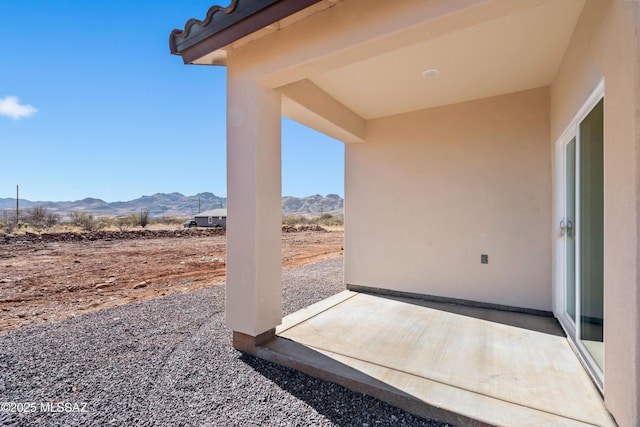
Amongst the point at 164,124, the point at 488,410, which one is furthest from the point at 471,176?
the point at 164,124

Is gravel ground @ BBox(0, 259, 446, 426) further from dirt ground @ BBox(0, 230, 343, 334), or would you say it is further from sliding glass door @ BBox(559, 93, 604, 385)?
sliding glass door @ BBox(559, 93, 604, 385)

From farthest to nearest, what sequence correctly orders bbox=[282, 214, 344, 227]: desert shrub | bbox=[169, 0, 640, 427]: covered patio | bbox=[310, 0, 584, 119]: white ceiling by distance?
bbox=[282, 214, 344, 227]: desert shrub → bbox=[310, 0, 584, 119]: white ceiling → bbox=[169, 0, 640, 427]: covered patio

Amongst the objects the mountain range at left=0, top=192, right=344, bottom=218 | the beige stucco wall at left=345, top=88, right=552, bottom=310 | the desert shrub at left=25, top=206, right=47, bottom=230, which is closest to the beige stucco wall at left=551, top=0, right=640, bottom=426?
the beige stucco wall at left=345, top=88, right=552, bottom=310

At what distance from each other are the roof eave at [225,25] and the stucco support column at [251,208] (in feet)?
1.17

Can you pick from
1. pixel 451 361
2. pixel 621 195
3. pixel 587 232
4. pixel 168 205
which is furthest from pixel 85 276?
pixel 168 205

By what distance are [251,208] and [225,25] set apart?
152 centimetres

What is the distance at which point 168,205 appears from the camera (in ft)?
351

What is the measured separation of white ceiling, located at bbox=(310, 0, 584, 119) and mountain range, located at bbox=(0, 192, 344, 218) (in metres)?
72.9

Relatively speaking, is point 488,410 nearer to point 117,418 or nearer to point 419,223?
point 117,418

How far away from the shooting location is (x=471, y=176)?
12.4 feet

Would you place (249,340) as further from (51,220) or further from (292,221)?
(292,221)

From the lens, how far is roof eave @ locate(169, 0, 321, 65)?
1920 millimetres

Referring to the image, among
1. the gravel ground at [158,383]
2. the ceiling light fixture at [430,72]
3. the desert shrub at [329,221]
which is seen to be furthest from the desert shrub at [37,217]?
the ceiling light fixture at [430,72]

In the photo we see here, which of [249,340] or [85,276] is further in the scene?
[85,276]
